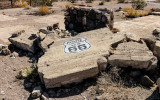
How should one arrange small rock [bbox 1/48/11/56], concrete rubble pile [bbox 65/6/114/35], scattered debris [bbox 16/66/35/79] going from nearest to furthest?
scattered debris [bbox 16/66/35/79] < small rock [bbox 1/48/11/56] < concrete rubble pile [bbox 65/6/114/35]

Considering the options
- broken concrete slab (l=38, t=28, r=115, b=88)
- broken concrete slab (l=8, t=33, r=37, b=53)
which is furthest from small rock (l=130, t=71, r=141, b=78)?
broken concrete slab (l=8, t=33, r=37, b=53)

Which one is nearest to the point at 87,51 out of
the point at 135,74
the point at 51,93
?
the point at 135,74

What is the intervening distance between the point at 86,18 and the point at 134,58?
326 centimetres

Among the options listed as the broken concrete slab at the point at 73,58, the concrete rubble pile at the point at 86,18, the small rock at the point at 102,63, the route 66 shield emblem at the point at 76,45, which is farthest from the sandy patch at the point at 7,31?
the small rock at the point at 102,63

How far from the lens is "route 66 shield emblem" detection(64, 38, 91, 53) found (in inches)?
172

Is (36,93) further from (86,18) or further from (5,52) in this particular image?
(86,18)

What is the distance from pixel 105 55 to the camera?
391 centimetres

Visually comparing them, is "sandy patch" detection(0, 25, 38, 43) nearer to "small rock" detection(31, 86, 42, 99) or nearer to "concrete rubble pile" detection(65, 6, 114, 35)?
"concrete rubble pile" detection(65, 6, 114, 35)

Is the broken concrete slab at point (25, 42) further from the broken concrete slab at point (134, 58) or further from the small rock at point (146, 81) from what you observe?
the small rock at point (146, 81)

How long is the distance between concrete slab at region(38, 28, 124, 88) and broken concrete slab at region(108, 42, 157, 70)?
0.30 metres

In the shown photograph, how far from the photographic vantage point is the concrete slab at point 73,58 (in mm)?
3391

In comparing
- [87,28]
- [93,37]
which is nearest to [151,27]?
[87,28]

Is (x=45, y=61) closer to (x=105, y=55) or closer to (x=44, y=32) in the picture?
(x=105, y=55)

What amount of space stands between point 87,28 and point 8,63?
10.4 ft
